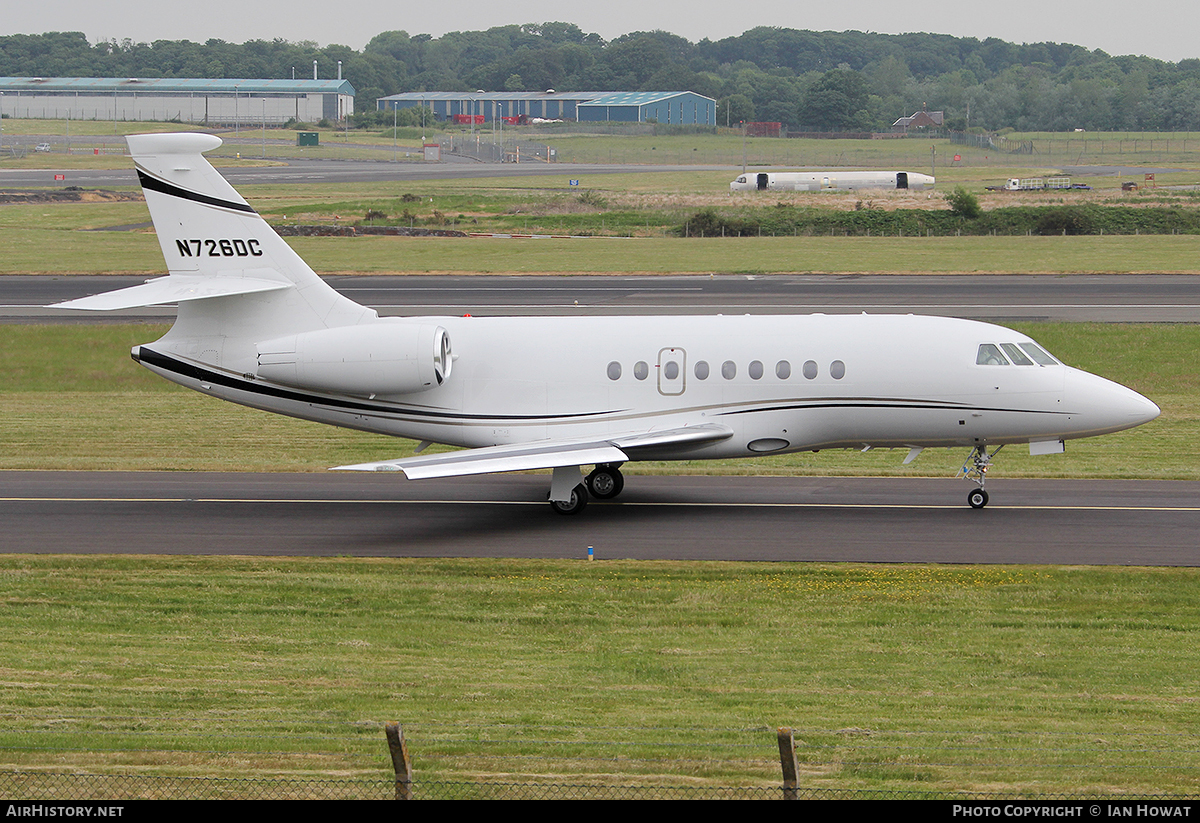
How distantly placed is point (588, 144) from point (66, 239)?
122 meters

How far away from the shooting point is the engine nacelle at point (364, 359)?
25703 mm

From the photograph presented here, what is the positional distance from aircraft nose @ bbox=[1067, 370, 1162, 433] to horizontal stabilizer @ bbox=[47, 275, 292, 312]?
1548cm

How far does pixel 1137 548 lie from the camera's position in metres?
22.3

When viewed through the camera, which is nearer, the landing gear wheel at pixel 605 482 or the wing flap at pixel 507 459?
the wing flap at pixel 507 459

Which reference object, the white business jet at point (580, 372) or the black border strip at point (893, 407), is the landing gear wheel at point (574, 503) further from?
the black border strip at point (893, 407)

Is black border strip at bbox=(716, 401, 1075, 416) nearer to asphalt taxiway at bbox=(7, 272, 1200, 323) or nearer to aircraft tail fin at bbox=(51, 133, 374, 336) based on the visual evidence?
aircraft tail fin at bbox=(51, 133, 374, 336)

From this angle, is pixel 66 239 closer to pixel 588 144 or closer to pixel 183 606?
pixel 183 606

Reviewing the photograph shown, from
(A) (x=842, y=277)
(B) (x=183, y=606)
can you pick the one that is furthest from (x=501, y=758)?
(A) (x=842, y=277)

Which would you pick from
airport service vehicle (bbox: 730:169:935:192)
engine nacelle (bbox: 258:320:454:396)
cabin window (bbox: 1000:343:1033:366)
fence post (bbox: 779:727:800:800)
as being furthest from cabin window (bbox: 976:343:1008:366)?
airport service vehicle (bbox: 730:169:935:192)

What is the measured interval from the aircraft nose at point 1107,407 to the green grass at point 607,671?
4751 millimetres

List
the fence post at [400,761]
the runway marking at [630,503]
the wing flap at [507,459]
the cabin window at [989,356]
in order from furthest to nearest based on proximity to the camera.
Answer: the runway marking at [630,503], the cabin window at [989,356], the wing flap at [507,459], the fence post at [400,761]

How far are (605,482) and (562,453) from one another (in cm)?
254

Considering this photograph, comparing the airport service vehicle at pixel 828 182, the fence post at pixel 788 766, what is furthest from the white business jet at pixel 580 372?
the airport service vehicle at pixel 828 182

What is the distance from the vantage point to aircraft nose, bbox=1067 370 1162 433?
24766 mm
